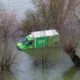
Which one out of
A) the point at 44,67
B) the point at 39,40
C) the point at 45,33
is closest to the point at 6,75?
the point at 44,67

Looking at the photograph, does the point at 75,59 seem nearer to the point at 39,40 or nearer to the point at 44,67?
the point at 44,67

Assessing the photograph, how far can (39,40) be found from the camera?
1425 centimetres

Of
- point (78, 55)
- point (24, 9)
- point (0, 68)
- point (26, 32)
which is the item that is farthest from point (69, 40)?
point (24, 9)

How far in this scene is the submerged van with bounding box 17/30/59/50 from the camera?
13750mm

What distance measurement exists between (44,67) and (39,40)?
1712mm

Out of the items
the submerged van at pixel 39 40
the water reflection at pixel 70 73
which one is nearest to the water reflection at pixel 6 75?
the water reflection at pixel 70 73

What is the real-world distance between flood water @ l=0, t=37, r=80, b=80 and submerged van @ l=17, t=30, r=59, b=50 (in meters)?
0.39

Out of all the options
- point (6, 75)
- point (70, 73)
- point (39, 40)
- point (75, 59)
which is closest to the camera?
point (6, 75)

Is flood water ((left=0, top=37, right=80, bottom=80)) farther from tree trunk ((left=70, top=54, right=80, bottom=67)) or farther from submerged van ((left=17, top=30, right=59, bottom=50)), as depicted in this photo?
submerged van ((left=17, top=30, right=59, bottom=50))

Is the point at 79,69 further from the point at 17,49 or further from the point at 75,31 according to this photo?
the point at 17,49

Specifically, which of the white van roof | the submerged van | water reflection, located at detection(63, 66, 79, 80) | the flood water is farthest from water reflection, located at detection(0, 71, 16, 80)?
the white van roof

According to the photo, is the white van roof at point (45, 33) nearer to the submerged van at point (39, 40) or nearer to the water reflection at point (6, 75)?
the submerged van at point (39, 40)

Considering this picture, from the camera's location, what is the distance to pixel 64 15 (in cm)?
1474

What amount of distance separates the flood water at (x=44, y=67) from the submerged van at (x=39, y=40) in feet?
1.27
